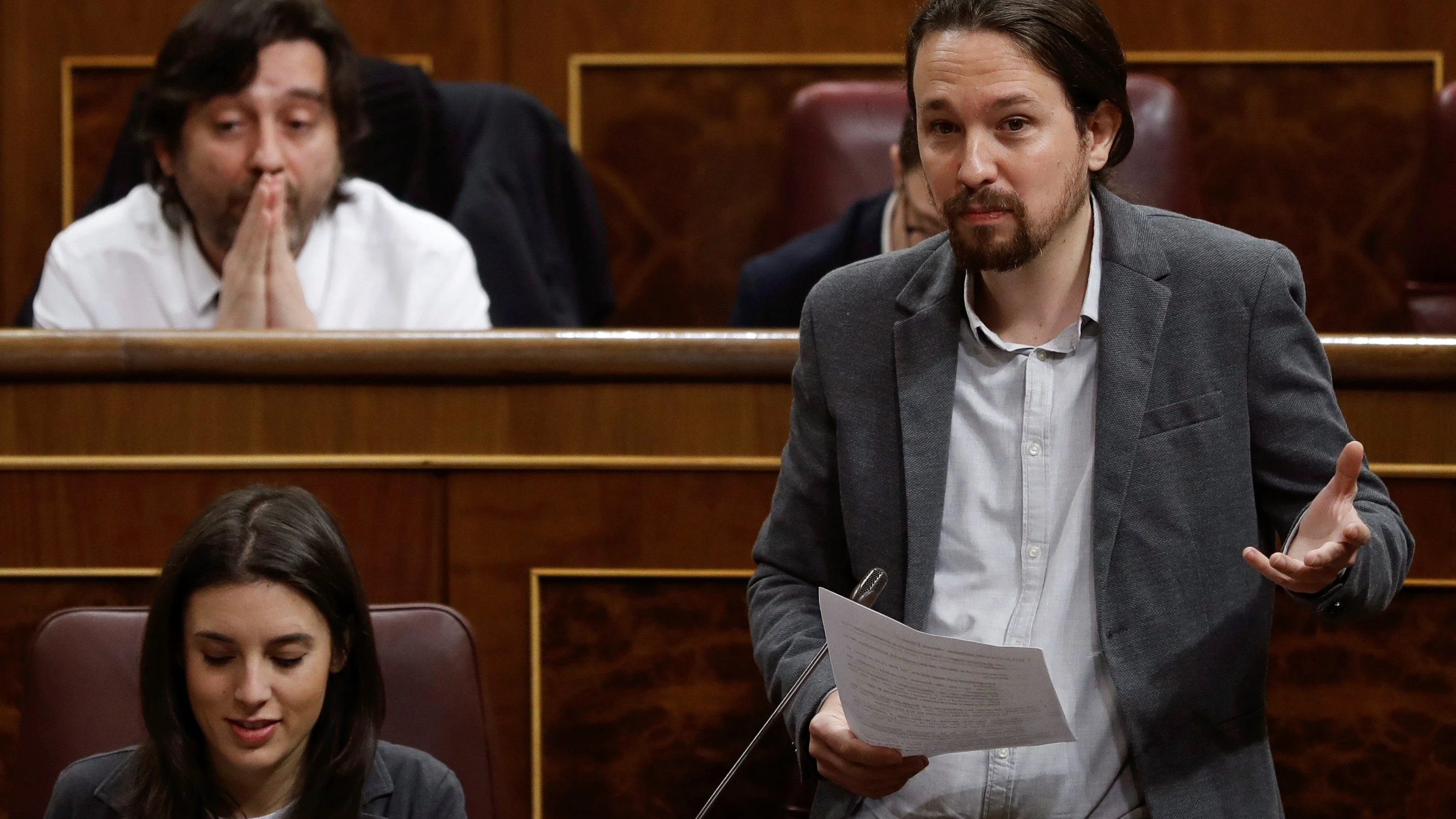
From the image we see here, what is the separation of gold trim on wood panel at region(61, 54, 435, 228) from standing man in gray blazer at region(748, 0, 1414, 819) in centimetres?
139

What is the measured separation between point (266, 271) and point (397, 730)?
0.79 metres

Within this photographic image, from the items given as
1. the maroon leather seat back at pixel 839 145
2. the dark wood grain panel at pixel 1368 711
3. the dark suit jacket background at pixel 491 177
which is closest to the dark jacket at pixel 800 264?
the maroon leather seat back at pixel 839 145

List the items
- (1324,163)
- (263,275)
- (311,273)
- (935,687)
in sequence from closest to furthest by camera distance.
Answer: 1. (935,687)
2. (263,275)
3. (311,273)
4. (1324,163)

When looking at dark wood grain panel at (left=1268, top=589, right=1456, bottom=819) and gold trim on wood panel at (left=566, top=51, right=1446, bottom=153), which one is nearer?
dark wood grain panel at (left=1268, top=589, right=1456, bottom=819)

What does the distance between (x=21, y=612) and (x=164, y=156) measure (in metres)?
0.68

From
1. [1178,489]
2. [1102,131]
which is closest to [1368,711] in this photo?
[1178,489]

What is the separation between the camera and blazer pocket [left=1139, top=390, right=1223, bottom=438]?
0.93m

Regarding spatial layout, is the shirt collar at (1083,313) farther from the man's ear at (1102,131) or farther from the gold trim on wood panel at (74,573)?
the gold trim on wood panel at (74,573)

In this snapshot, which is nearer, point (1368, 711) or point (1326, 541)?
point (1326, 541)

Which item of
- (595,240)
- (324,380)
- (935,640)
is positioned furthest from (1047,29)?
(595,240)

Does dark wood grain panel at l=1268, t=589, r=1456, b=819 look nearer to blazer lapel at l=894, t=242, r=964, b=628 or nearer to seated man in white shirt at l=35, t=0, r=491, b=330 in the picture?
blazer lapel at l=894, t=242, r=964, b=628

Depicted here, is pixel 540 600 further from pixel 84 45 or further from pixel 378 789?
pixel 84 45

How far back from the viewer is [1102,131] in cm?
99

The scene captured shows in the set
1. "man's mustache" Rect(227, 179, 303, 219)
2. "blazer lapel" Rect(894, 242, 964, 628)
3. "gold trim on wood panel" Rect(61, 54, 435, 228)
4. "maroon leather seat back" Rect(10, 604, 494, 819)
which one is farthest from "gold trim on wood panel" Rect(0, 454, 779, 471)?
"gold trim on wood panel" Rect(61, 54, 435, 228)
